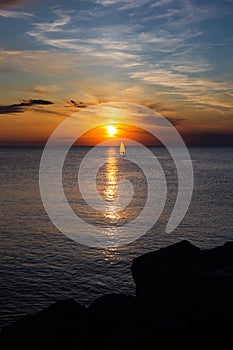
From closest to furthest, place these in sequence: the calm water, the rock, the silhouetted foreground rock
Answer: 1. the silhouetted foreground rock
2. the rock
3. the calm water

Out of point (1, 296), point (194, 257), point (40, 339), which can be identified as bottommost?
point (1, 296)

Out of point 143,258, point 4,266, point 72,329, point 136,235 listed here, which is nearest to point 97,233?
point 136,235

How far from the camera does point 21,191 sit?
8400 cm

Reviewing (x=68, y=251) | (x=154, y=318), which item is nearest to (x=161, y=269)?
(x=154, y=318)

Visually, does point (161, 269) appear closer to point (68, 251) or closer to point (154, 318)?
point (154, 318)

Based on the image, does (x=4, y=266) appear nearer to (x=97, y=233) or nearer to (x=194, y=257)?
(x=97, y=233)

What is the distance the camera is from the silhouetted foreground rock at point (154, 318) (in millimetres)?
11930

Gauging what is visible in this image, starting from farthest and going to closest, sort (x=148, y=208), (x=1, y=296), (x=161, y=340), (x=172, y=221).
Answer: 1. (x=148, y=208)
2. (x=172, y=221)
3. (x=1, y=296)
4. (x=161, y=340)

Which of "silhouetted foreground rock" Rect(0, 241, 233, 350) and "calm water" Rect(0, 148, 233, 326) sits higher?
"silhouetted foreground rock" Rect(0, 241, 233, 350)

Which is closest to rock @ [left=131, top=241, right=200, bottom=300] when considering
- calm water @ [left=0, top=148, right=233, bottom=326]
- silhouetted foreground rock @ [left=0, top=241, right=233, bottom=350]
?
silhouetted foreground rock @ [left=0, top=241, right=233, bottom=350]

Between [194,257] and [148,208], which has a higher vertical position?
[194,257]

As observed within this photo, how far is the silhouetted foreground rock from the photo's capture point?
11930 mm

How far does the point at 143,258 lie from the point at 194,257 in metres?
2.63

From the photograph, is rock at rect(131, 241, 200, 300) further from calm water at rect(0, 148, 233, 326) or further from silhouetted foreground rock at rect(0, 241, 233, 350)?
calm water at rect(0, 148, 233, 326)
